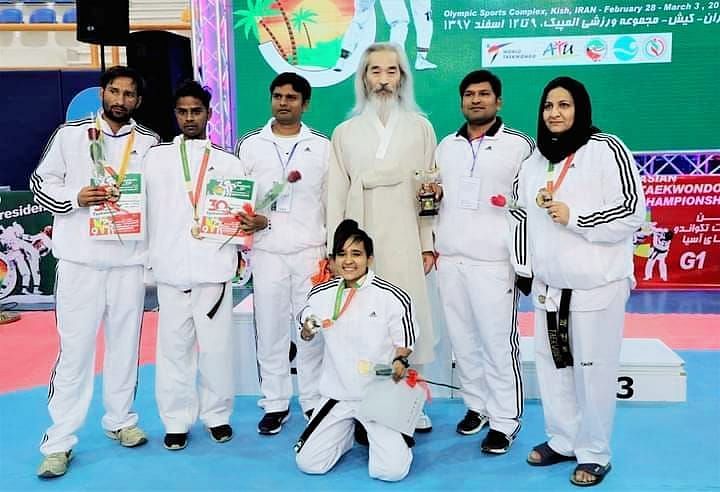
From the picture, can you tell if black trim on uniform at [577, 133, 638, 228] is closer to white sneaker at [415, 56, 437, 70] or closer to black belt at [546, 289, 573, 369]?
black belt at [546, 289, 573, 369]

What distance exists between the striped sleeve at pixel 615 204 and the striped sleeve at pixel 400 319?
0.86 metres

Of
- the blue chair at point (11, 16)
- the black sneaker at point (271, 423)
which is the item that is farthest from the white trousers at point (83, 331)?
the blue chair at point (11, 16)

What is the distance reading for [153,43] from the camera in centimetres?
744

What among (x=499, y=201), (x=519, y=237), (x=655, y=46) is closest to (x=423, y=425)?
(x=519, y=237)

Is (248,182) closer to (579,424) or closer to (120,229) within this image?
(120,229)

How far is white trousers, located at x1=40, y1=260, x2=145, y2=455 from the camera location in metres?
3.36

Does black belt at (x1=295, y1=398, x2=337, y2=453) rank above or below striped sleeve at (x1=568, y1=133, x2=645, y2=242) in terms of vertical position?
below

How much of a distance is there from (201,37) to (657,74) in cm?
445

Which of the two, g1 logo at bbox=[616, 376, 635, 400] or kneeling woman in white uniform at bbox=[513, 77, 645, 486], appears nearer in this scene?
kneeling woman in white uniform at bbox=[513, 77, 645, 486]

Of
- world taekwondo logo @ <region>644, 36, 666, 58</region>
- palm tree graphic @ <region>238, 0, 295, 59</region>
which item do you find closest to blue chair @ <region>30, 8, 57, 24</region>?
palm tree graphic @ <region>238, 0, 295, 59</region>

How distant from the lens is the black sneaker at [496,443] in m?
3.53

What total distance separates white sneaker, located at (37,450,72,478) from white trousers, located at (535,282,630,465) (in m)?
2.20

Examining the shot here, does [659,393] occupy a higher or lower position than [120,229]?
lower

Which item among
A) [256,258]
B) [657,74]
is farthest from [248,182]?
[657,74]
